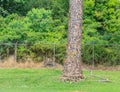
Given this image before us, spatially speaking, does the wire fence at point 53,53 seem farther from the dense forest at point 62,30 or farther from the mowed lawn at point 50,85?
the mowed lawn at point 50,85

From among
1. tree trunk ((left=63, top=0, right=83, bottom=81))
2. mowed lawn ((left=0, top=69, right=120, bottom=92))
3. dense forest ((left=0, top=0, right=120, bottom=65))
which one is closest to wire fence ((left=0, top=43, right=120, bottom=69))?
dense forest ((left=0, top=0, right=120, bottom=65))

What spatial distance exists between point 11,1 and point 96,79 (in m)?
19.3

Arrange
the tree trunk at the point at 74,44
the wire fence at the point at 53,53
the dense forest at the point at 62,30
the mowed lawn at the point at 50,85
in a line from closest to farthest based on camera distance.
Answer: the mowed lawn at the point at 50,85
the tree trunk at the point at 74,44
the wire fence at the point at 53,53
the dense forest at the point at 62,30

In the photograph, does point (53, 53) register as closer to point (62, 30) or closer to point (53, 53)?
point (53, 53)

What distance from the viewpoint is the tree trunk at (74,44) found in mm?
20719

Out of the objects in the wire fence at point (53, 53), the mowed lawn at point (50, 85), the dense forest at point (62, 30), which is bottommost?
the mowed lawn at point (50, 85)

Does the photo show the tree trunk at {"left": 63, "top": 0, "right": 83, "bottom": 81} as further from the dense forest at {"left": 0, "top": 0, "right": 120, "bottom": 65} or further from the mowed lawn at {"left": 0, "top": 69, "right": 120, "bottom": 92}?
the dense forest at {"left": 0, "top": 0, "right": 120, "bottom": 65}

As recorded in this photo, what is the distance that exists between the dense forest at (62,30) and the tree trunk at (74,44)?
30.7 feet

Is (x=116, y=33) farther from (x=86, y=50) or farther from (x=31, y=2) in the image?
(x=31, y=2)

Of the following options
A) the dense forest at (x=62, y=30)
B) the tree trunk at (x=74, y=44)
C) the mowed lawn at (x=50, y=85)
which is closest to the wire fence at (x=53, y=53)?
the dense forest at (x=62, y=30)

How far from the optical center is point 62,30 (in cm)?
3275

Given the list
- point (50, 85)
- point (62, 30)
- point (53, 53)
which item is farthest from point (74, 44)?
point (62, 30)

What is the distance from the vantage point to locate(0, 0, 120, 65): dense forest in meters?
30.3

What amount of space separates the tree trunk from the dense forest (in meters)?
9.37
